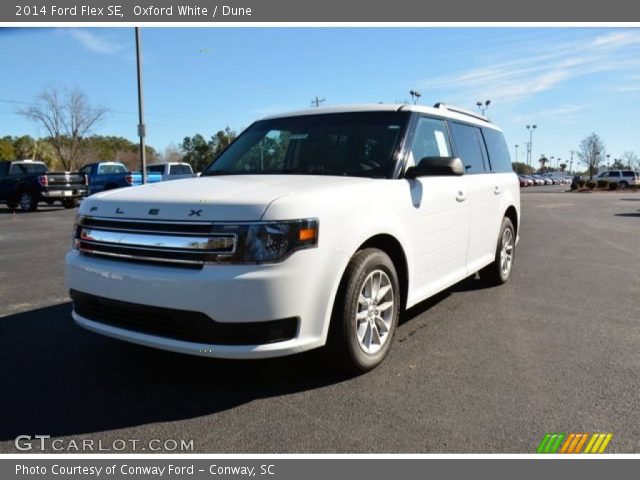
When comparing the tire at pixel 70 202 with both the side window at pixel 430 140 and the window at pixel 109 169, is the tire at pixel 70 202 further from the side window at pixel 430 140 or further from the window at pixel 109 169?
the side window at pixel 430 140

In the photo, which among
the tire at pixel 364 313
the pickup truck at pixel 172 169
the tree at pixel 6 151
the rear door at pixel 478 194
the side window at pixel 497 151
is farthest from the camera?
the tree at pixel 6 151

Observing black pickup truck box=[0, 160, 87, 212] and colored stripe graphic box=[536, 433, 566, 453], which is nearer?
colored stripe graphic box=[536, 433, 566, 453]

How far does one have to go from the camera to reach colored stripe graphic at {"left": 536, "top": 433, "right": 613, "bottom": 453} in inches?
110

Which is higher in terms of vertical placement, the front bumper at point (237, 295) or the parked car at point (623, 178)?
the parked car at point (623, 178)

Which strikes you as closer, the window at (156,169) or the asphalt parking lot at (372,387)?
the asphalt parking lot at (372,387)

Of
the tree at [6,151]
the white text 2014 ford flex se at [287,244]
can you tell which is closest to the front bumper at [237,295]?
the white text 2014 ford flex se at [287,244]

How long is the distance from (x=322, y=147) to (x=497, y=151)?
3.01m

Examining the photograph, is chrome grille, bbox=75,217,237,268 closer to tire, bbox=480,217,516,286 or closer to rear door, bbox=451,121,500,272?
rear door, bbox=451,121,500,272

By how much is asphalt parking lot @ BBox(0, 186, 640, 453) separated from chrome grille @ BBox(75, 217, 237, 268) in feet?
2.97

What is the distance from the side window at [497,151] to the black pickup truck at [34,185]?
59.9 ft

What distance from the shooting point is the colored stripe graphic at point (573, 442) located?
279 cm

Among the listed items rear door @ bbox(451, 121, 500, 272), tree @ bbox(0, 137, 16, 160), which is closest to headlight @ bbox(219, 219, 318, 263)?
rear door @ bbox(451, 121, 500, 272)

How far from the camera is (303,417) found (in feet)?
10.2
